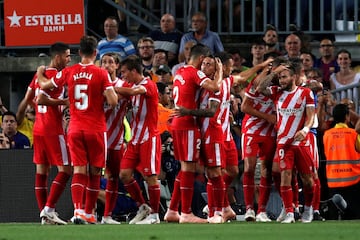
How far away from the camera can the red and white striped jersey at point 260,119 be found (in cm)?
1967

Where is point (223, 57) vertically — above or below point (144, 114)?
A: above

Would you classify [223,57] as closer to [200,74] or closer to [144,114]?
[200,74]

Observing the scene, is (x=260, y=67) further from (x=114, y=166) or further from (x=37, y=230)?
(x=37, y=230)

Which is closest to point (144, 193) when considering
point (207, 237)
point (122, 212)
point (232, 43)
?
point (122, 212)

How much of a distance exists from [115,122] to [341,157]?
169 inches

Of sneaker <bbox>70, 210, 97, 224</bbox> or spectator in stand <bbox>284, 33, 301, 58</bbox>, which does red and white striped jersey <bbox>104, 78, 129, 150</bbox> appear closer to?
sneaker <bbox>70, 210, 97, 224</bbox>

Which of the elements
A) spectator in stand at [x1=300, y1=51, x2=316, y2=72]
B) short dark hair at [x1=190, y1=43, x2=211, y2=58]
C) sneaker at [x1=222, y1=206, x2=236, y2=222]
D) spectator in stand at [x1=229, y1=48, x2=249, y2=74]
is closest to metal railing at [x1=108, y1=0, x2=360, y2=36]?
spectator in stand at [x1=229, y1=48, x2=249, y2=74]

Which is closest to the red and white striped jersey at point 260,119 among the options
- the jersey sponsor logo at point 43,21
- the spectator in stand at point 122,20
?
the jersey sponsor logo at point 43,21

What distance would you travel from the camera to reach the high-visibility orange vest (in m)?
21.6

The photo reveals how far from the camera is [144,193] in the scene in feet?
71.5

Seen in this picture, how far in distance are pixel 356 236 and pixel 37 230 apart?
3.79 meters

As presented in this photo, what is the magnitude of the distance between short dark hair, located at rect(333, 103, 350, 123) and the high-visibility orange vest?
0.52 feet

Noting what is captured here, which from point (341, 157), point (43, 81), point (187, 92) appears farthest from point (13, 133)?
point (341, 157)

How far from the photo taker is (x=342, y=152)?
71.2ft
